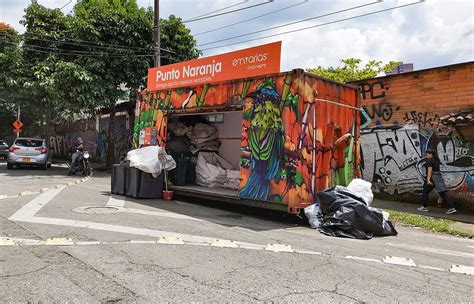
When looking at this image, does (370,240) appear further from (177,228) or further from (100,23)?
(100,23)

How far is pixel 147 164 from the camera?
11.0m

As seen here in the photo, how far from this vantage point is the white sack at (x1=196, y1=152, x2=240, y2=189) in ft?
39.2

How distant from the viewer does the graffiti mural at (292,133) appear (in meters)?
8.46

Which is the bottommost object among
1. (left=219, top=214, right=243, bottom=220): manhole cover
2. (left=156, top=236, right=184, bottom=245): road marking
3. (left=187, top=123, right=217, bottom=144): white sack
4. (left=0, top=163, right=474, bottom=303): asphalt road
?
(left=0, top=163, right=474, bottom=303): asphalt road

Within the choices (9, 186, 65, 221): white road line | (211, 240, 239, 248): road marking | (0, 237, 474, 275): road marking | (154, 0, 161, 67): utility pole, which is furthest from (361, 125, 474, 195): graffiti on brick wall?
(154, 0, 161, 67): utility pole

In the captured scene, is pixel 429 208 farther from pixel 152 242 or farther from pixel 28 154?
pixel 28 154

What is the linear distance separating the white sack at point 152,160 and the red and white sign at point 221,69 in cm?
179

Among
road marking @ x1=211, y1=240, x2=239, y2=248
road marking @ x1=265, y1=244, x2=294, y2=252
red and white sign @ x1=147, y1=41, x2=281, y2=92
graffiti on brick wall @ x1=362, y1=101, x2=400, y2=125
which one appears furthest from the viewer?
graffiti on brick wall @ x1=362, y1=101, x2=400, y2=125

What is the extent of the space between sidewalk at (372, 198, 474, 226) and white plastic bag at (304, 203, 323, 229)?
11.8 feet

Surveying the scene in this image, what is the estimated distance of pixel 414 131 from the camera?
1188 cm

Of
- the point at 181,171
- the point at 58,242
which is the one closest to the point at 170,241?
the point at 58,242

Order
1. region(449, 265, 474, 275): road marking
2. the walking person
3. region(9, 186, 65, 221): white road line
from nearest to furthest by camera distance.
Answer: region(449, 265, 474, 275): road marking → region(9, 186, 65, 221): white road line → the walking person

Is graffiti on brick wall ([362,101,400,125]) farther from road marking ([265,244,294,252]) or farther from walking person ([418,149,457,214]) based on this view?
road marking ([265,244,294,252])

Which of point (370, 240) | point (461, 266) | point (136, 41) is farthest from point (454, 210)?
point (136, 41)
